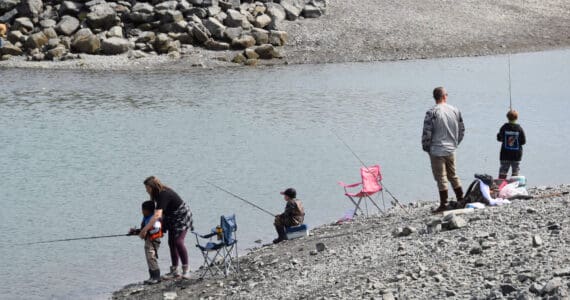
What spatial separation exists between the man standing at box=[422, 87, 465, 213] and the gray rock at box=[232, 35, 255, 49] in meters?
31.2

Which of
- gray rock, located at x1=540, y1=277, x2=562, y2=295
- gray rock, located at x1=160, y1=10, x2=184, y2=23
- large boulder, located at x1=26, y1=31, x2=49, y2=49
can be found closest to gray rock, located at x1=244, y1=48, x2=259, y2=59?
gray rock, located at x1=160, y1=10, x2=184, y2=23

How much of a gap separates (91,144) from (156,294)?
41.9 feet

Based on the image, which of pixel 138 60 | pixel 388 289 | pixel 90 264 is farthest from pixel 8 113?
pixel 388 289

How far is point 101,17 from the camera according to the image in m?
44.1

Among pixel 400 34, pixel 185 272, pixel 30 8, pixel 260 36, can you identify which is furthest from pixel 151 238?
pixel 30 8

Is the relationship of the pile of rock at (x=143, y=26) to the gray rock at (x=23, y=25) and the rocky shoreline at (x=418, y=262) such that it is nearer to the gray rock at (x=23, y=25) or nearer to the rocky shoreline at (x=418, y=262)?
the gray rock at (x=23, y=25)

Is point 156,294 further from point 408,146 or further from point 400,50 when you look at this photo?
point 400,50

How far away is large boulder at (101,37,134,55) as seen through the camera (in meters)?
42.5

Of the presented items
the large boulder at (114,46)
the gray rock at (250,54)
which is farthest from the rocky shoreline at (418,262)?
the large boulder at (114,46)

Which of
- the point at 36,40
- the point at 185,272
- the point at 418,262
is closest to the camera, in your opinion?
the point at 418,262

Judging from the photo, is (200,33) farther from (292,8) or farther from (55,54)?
(55,54)

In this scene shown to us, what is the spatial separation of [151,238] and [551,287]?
569 centimetres

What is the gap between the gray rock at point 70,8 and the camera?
45.2 m

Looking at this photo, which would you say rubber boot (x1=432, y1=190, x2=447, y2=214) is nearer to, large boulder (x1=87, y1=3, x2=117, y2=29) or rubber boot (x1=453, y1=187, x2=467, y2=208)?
rubber boot (x1=453, y1=187, x2=467, y2=208)
